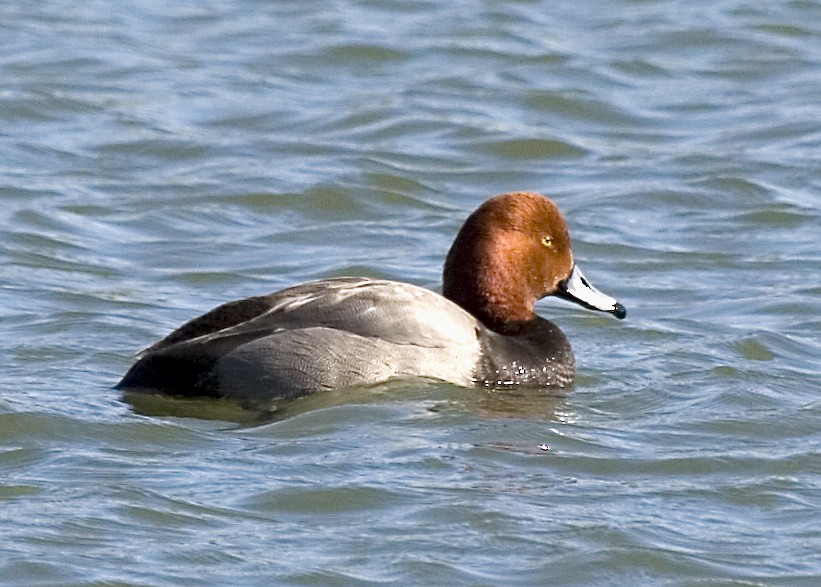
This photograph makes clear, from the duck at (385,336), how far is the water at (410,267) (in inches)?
4.8

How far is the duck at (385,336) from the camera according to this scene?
7.51 metres

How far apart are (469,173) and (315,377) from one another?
4.96 meters

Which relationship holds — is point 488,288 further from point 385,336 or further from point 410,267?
point 410,267

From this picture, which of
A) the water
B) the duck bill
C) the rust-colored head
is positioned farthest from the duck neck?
the water

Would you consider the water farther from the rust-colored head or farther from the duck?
the rust-colored head

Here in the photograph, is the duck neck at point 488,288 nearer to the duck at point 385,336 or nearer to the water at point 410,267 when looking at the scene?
the duck at point 385,336

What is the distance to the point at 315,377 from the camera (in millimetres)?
7543

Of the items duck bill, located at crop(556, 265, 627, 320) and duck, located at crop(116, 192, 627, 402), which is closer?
duck, located at crop(116, 192, 627, 402)

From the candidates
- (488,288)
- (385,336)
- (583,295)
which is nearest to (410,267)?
(583,295)

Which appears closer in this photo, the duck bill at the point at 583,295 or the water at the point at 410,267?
the water at the point at 410,267

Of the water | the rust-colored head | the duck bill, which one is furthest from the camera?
the duck bill

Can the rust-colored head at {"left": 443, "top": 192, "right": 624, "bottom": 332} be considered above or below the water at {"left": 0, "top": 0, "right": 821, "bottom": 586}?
above

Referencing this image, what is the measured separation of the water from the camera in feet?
19.8

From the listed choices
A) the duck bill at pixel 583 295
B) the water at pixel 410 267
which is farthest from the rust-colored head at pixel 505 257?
the water at pixel 410 267
